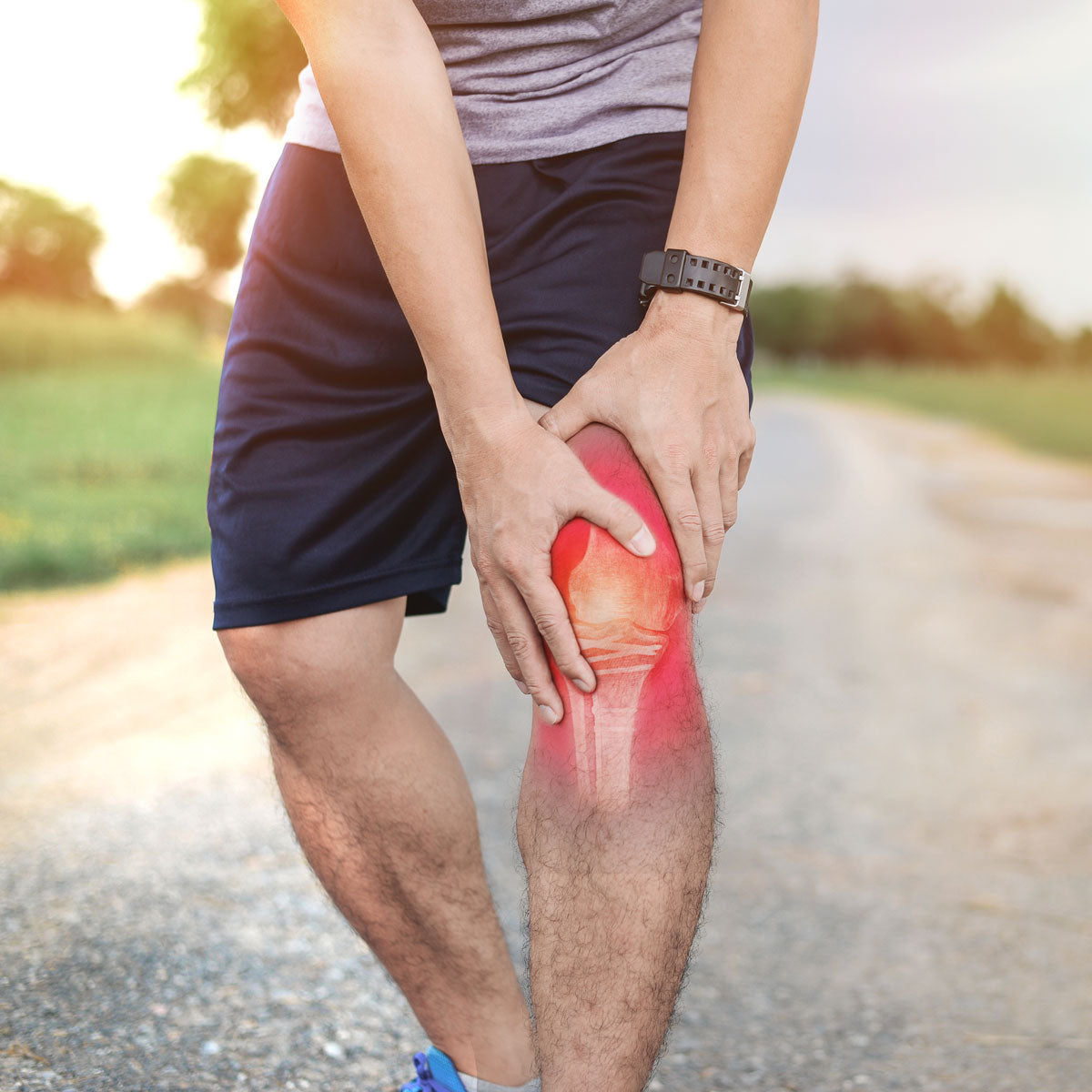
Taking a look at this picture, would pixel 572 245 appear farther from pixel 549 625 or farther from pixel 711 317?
pixel 549 625

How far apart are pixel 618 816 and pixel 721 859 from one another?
1.71 meters

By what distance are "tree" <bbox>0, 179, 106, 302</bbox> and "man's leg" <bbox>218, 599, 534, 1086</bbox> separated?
171 feet

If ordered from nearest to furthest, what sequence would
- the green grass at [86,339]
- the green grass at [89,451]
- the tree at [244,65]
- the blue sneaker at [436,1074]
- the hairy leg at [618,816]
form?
the hairy leg at [618,816]
the blue sneaker at [436,1074]
the green grass at [89,451]
the tree at [244,65]
the green grass at [86,339]

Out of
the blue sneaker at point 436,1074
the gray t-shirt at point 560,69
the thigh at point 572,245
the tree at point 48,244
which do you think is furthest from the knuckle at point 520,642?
the tree at point 48,244

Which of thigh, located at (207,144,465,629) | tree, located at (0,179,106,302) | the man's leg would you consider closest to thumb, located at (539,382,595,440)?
thigh, located at (207,144,465,629)

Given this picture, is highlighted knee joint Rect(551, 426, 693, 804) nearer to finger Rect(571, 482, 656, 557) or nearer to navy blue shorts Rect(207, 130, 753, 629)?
finger Rect(571, 482, 656, 557)

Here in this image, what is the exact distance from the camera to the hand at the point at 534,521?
1085mm

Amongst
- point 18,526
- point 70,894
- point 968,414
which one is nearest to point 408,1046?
point 70,894

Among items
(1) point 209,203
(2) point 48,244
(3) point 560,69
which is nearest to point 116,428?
(3) point 560,69

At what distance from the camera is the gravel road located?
6.15 ft

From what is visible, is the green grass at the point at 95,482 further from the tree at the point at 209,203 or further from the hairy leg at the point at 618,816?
the tree at the point at 209,203

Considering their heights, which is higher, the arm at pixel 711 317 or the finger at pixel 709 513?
the arm at pixel 711 317

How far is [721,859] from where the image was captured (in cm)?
268

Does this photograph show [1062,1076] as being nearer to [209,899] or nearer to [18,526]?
[209,899]
